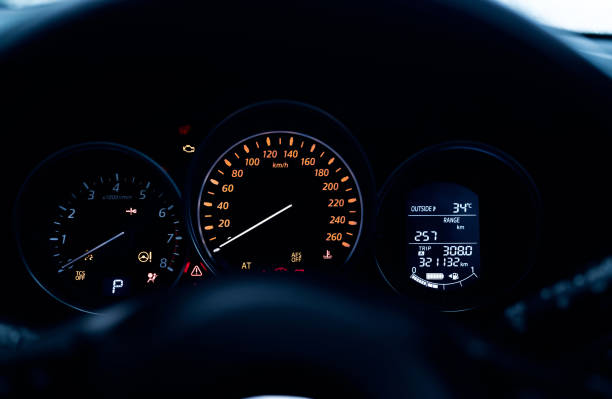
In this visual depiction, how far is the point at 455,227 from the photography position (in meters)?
2.57

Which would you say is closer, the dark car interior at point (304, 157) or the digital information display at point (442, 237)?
the dark car interior at point (304, 157)

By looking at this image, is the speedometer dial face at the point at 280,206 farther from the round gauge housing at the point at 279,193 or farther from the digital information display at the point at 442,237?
the digital information display at the point at 442,237

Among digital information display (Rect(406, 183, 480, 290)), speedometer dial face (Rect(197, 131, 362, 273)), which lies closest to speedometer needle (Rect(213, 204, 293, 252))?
speedometer dial face (Rect(197, 131, 362, 273))

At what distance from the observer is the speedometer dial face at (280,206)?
2510mm

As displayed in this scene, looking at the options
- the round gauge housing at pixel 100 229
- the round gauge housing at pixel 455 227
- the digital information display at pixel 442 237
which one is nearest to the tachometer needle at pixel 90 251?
the round gauge housing at pixel 100 229

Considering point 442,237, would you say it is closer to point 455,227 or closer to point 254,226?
point 455,227

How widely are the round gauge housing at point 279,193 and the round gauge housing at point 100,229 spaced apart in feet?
0.47

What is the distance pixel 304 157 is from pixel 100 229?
0.79 meters

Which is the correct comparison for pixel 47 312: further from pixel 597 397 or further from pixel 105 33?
pixel 597 397

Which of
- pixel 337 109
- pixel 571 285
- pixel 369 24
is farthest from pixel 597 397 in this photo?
pixel 337 109

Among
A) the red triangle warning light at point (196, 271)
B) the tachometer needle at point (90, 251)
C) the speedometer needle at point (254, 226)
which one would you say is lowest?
the red triangle warning light at point (196, 271)

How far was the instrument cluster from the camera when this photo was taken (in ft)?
8.16

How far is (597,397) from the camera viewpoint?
3.32 feet

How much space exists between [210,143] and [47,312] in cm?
83
